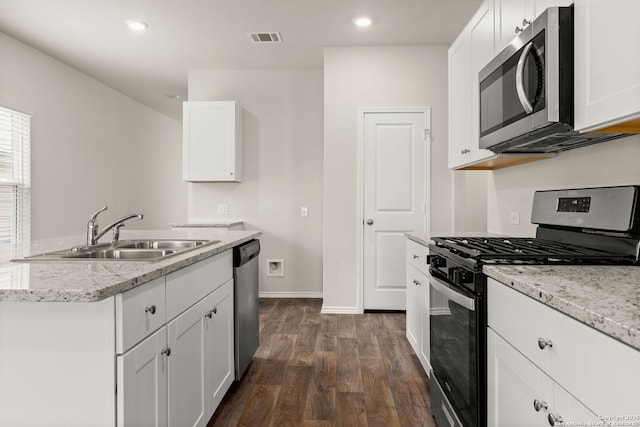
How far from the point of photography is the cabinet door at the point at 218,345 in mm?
1799

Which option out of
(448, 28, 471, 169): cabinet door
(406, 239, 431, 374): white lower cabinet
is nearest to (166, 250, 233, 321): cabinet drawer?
(406, 239, 431, 374): white lower cabinet

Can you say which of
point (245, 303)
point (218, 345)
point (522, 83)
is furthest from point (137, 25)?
point (522, 83)

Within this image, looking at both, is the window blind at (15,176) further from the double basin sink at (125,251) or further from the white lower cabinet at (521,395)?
the white lower cabinet at (521,395)

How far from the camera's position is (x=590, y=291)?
0.93 m

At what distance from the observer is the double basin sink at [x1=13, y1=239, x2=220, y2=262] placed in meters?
1.55

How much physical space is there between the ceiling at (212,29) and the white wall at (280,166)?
20 cm

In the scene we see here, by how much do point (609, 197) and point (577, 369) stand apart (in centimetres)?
96

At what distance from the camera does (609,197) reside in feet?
4.89

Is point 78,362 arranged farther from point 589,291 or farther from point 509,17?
point 509,17

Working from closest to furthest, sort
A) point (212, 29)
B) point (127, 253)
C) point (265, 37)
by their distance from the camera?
point (127, 253), point (212, 29), point (265, 37)

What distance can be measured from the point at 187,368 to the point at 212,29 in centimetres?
316

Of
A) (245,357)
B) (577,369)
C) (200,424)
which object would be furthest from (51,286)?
(245,357)

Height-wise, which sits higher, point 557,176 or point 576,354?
point 557,176

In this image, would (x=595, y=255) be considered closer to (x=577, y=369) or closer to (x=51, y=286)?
(x=577, y=369)
